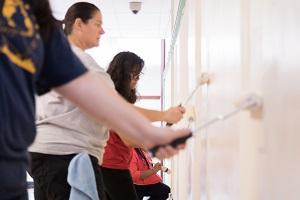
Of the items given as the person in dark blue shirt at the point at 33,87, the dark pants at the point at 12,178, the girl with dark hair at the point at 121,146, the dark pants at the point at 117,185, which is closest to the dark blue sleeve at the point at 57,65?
the person in dark blue shirt at the point at 33,87

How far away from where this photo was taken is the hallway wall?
64cm

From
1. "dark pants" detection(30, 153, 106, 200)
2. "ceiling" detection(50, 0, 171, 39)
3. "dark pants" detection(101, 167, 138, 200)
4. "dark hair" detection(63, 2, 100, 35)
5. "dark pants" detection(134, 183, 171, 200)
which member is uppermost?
"ceiling" detection(50, 0, 171, 39)

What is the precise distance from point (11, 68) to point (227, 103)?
518 mm

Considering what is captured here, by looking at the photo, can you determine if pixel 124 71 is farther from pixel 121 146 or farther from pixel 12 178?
pixel 12 178

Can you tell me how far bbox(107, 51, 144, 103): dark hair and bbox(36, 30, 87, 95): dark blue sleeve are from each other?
5.23 feet

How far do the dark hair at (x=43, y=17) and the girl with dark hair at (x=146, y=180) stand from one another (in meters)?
2.83

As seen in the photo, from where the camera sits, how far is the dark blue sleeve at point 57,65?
77 centimetres

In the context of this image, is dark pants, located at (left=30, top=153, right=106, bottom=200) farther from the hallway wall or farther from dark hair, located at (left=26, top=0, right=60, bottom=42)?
dark hair, located at (left=26, top=0, right=60, bottom=42)

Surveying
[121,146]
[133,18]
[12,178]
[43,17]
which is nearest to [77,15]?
[121,146]

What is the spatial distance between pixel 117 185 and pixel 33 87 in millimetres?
1830

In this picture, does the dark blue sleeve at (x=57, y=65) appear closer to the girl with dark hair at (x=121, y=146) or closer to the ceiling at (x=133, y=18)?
the girl with dark hair at (x=121, y=146)

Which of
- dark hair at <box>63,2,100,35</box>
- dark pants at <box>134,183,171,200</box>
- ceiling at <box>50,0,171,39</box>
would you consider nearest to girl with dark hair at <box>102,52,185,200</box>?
dark hair at <box>63,2,100,35</box>

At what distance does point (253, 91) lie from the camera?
0.83 meters

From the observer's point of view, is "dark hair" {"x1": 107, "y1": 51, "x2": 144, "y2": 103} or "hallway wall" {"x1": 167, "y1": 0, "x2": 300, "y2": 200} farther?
"dark hair" {"x1": 107, "y1": 51, "x2": 144, "y2": 103}
